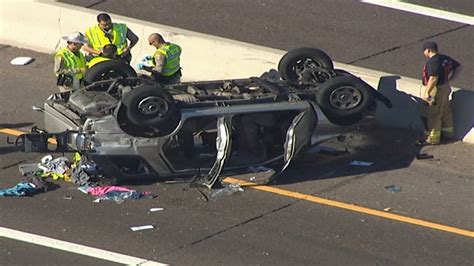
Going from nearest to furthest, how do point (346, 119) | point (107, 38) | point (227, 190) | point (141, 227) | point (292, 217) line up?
point (141, 227) < point (292, 217) < point (227, 190) < point (346, 119) < point (107, 38)

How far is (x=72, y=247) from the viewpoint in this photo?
13297mm

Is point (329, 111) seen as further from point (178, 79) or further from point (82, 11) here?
point (82, 11)

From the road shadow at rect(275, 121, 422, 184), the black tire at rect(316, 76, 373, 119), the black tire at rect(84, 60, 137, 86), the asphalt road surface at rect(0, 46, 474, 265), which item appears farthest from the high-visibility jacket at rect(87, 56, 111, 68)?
the black tire at rect(316, 76, 373, 119)

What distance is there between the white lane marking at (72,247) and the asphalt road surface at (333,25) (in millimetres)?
6704

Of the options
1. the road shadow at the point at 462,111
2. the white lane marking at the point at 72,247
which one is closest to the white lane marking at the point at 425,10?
the road shadow at the point at 462,111

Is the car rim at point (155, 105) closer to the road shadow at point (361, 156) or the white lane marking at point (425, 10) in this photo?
the road shadow at point (361, 156)

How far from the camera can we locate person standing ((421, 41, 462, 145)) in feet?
54.1

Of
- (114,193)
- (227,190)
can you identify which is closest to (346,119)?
(227,190)

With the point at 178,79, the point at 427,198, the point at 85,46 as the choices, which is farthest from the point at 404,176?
the point at 85,46

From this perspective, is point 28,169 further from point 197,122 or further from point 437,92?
point 437,92

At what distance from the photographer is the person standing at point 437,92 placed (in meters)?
16.5

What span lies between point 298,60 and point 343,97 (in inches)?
52.3

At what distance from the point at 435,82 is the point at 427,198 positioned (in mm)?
2110

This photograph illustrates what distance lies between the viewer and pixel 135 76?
16000 millimetres
